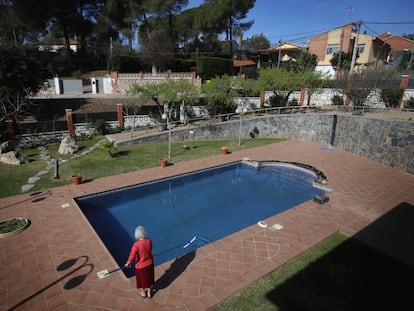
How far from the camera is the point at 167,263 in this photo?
19.8ft

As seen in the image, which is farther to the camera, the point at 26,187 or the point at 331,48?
the point at 331,48

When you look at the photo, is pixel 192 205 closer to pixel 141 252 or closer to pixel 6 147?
pixel 141 252

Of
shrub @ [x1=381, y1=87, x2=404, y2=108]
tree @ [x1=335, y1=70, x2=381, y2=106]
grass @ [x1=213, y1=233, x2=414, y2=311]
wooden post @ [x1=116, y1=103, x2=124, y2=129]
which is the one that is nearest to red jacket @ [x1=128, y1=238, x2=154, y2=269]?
grass @ [x1=213, y1=233, x2=414, y2=311]

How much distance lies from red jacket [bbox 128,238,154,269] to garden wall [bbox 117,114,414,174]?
1192 cm

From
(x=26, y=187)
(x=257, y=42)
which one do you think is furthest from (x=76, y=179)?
(x=257, y=42)

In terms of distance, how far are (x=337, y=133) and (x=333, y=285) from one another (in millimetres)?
13488

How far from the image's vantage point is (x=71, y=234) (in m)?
7.04

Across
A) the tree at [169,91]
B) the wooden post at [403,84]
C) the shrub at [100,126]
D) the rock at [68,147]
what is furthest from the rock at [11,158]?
the wooden post at [403,84]

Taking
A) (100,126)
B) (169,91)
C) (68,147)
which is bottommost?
(68,147)

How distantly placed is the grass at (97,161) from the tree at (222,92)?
365cm

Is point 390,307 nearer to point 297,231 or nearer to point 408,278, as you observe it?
point 408,278

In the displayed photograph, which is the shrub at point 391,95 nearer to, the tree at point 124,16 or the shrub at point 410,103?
the shrub at point 410,103

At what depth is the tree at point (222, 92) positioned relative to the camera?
19578 millimetres

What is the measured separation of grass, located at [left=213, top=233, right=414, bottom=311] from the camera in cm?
491
